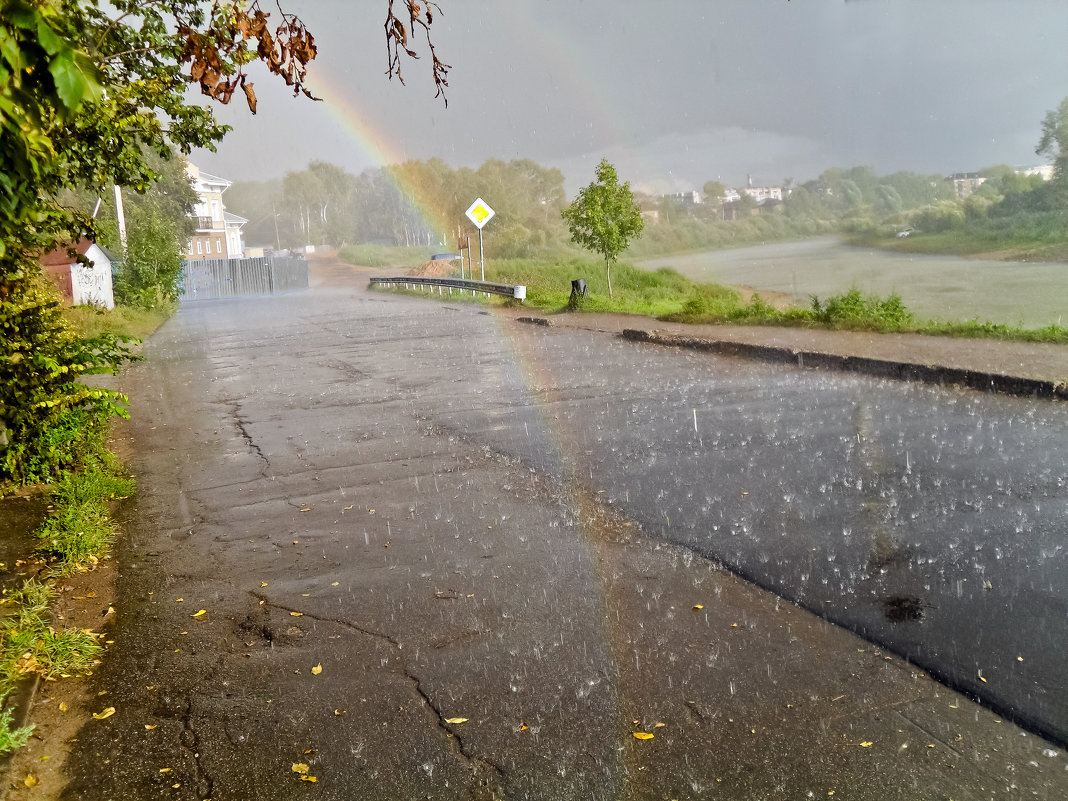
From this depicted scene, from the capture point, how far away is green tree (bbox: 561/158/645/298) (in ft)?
117

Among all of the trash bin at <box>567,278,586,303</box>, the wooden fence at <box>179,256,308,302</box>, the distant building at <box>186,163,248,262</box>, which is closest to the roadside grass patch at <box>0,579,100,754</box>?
the trash bin at <box>567,278,586,303</box>

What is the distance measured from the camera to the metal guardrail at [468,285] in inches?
1344

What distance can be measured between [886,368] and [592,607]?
32.9 ft

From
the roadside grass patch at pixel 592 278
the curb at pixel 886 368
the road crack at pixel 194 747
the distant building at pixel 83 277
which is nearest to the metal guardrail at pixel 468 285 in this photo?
the roadside grass patch at pixel 592 278

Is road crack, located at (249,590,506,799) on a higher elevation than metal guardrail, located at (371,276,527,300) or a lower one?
lower

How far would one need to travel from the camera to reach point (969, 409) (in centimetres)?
1066

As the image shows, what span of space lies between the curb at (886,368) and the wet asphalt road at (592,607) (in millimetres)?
880

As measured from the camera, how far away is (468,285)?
133 ft

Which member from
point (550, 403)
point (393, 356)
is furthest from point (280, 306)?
point (550, 403)

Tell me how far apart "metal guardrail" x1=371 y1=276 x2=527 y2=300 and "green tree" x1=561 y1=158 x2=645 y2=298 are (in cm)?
365

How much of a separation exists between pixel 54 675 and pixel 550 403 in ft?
27.2

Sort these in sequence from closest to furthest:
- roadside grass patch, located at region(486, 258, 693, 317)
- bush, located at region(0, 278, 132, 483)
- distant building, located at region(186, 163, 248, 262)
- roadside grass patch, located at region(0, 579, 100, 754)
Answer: roadside grass patch, located at region(0, 579, 100, 754), bush, located at region(0, 278, 132, 483), roadside grass patch, located at region(486, 258, 693, 317), distant building, located at region(186, 163, 248, 262)

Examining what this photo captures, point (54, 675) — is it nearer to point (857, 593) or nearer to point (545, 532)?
point (545, 532)

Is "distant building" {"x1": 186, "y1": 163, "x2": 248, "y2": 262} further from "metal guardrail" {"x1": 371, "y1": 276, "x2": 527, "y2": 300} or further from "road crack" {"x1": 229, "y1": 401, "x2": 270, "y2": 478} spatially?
"road crack" {"x1": 229, "y1": 401, "x2": 270, "y2": 478}
